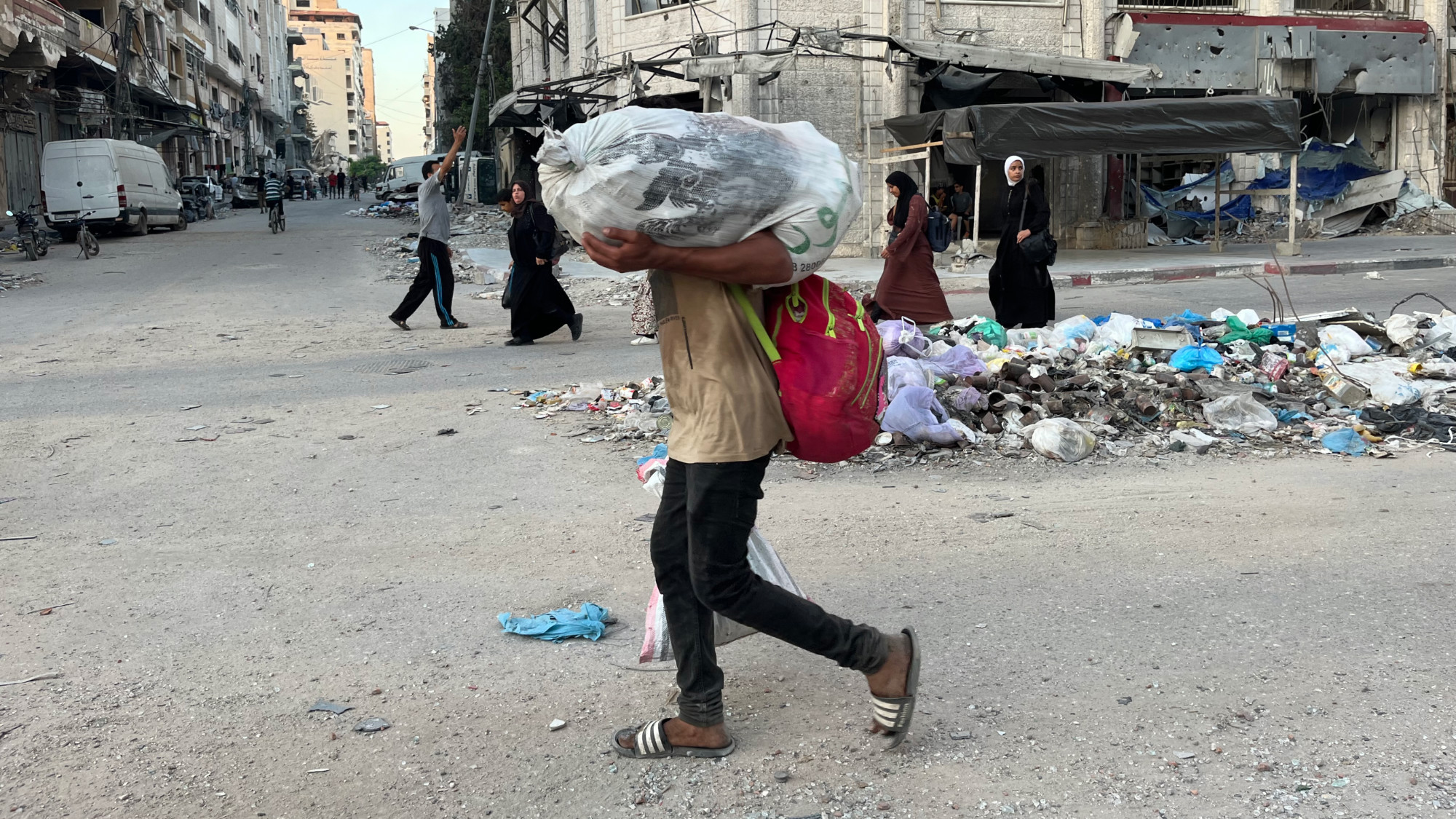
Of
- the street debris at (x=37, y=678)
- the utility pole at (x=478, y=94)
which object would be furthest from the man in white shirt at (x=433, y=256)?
the utility pole at (x=478, y=94)

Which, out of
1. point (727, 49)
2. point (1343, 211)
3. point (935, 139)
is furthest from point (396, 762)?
point (1343, 211)

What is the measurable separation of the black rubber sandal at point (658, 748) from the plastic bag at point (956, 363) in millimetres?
4203

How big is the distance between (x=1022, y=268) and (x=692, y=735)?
7759 mm

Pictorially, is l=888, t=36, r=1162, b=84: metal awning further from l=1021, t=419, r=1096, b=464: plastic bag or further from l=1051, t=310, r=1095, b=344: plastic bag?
l=1021, t=419, r=1096, b=464: plastic bag

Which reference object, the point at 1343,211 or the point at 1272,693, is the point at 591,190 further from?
the point at 1343,211

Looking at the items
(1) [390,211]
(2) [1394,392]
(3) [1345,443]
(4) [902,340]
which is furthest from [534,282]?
(1) [390,211]

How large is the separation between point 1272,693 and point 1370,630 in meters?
0.66

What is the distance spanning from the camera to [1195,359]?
293 inches

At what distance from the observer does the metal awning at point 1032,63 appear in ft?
63.8

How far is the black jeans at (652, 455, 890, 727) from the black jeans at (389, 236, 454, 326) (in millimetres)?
8628

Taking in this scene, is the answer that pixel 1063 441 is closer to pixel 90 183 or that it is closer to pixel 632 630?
pixel 632 630

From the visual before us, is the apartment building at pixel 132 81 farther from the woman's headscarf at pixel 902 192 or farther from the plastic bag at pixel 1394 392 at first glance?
the plastic bag at pixel 1394 392

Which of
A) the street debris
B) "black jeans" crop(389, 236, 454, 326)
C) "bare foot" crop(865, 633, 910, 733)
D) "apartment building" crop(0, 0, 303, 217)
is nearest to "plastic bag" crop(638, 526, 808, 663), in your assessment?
"bare foot" crop(865, 633, 910, 733)

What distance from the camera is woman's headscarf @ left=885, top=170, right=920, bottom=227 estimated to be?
9141 mm
